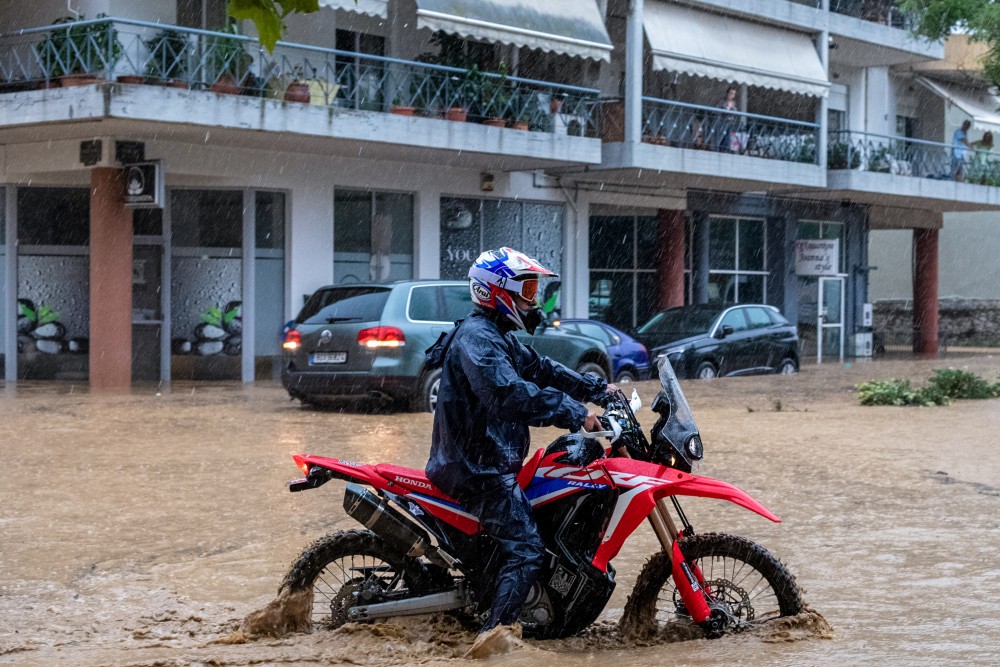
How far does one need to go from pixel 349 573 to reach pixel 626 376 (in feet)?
51.2

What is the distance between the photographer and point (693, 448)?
17.3ft

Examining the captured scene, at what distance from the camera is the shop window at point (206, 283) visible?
21016 millimetres

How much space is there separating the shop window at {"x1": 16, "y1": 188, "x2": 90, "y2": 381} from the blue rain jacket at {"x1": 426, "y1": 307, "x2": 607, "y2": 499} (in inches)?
648

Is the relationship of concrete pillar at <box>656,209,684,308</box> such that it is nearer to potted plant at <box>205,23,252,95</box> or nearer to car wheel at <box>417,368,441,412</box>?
potted plant at <box>205,23,252,95</box>

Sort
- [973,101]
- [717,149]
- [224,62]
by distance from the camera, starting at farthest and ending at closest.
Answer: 1. [973,101]
2. [717,149]
3. [224,62]

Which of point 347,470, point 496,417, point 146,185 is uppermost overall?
point 146,185

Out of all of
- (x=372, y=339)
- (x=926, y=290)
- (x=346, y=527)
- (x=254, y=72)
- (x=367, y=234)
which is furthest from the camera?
(x=926, y=290)

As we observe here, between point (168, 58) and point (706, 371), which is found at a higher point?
point (168, 58)

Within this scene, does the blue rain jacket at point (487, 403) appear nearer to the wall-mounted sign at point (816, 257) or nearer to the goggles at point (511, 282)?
the goggles at point (511, 282)

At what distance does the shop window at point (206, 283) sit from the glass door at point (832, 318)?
15979 millimetres

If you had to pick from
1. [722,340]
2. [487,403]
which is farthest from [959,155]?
[487,403]

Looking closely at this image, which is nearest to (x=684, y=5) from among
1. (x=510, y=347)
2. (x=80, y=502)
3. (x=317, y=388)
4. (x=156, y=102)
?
(x=156, y=102)

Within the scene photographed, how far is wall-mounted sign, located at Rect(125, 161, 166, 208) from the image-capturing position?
18703 millimetres

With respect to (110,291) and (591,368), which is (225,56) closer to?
(110,291)
